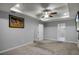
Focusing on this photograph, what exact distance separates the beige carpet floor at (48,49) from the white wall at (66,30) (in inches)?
4.9

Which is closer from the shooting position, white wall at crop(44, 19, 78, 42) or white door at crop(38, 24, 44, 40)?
white wall at crop(44, 19, 78, 42)

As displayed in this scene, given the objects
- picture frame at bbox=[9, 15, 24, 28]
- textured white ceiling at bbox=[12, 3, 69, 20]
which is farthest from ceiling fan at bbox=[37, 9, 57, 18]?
picture frame at bbox=[9, 15, 24, 28]

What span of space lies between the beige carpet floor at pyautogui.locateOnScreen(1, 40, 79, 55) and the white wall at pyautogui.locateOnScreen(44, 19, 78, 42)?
0.13m

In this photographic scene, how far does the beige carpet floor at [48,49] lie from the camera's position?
1.92m

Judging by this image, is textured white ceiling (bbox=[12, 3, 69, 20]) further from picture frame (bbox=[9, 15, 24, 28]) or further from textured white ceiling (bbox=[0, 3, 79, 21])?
picture frame (bbox=[9, 15, 24, 28])

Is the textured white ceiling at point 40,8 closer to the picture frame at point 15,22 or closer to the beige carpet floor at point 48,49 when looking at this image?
the picture frame at point 15,22

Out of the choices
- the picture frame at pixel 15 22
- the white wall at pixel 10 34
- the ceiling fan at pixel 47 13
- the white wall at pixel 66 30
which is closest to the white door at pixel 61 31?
the white wall at pixel 66 30

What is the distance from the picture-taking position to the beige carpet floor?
1916mm

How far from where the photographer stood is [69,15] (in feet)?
6.48

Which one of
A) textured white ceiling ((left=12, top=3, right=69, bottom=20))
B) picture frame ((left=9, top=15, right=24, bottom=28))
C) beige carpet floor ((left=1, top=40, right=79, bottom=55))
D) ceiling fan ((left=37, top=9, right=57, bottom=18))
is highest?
textured white ceiling ((left=12, top=3, right=69, bottom=20))

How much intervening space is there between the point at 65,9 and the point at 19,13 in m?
1.04
